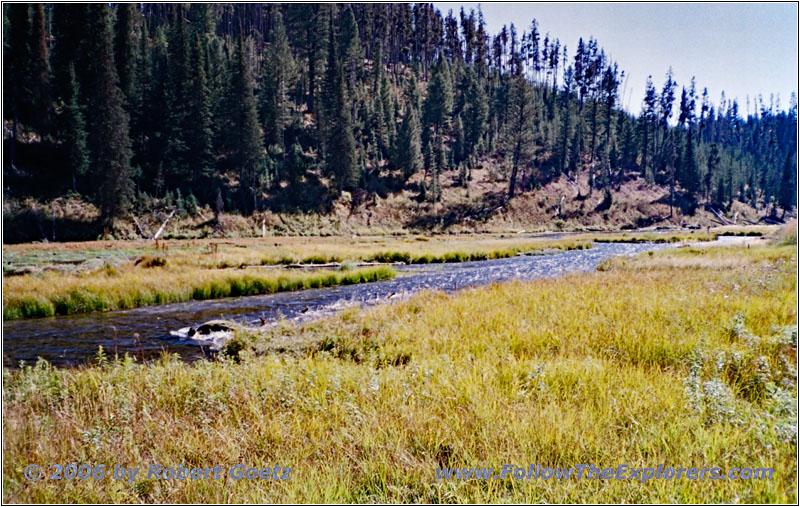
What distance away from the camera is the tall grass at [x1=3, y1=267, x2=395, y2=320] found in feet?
46.5

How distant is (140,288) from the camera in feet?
55.2

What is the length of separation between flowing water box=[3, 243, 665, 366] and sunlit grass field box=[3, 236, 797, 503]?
7.01 ft

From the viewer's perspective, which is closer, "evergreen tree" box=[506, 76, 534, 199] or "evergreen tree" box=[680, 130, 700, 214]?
"evergreen tree" box=[506, 76, 534, 199]

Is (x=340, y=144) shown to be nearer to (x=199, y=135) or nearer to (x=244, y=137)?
(x=244, y=137)

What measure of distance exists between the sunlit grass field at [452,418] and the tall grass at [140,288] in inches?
336

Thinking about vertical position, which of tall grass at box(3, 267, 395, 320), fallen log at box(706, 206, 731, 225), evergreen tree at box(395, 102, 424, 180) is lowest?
tall grass at box(3, 267, 395, 320)

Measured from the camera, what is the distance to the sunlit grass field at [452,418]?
3.48m

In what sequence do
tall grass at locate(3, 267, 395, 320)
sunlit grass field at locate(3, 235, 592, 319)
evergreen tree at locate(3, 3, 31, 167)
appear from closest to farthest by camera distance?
tall grass at locate(3, 267, 395, 320), sunlit grass field at locate(3, 235, 592, 319), evergreen tree at locate(3, 3, 31, 167)

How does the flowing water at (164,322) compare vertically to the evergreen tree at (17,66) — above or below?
below

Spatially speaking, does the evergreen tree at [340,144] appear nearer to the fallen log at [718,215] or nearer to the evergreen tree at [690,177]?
the evergreen tree at [690,177]

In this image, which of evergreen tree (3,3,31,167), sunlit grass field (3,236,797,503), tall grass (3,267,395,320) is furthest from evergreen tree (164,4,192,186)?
sunlit grass field (3,236,797,503)

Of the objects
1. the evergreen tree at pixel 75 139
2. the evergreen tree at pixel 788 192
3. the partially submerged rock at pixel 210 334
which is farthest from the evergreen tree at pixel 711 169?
Result: the evergreen tree at pixel 75 139

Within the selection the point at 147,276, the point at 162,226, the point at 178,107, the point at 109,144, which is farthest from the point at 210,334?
the point at 178,107

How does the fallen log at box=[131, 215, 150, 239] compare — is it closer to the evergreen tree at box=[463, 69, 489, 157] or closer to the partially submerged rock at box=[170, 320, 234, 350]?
the partially submerged rock at box=[170, 320, 234, 350]
